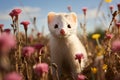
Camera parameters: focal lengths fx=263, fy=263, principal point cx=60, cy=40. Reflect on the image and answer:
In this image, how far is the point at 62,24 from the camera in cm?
360

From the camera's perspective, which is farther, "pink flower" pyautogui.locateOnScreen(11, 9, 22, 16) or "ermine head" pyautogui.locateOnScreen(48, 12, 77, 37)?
"ermine head" pyautogui.locateOnScreen(48, 12, 77, 37)

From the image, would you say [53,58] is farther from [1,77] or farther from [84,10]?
[1,77]

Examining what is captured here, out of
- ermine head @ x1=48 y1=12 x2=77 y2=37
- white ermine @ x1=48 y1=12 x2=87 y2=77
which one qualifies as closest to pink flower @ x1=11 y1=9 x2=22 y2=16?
ermine head @ x1=48 y1=12 x2=77 y2=37

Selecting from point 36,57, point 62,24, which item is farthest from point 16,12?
point 62,24

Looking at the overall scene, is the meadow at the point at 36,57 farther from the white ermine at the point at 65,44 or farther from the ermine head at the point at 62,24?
the ermine head at the point at 62,24

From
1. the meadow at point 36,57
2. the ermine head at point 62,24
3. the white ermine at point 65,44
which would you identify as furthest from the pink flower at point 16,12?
the white ermine at point 65,44

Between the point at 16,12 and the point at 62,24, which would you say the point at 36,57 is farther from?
the point at 62,24

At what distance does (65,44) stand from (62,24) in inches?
12.8

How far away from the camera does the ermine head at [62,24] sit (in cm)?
350

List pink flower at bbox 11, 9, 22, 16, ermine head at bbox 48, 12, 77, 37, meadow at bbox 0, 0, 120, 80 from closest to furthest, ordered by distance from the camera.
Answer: meadow at bbox 0, 0, 120, 80 < pink flower at bbox 11, 9, 22, 16 < ermine head at bbox 48, 12, 77, 37

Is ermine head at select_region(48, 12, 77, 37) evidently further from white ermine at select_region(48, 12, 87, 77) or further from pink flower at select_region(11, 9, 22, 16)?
pink flower at select_region(11, 9, 22, 16)

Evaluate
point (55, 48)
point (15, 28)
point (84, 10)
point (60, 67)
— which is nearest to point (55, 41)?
point (55, 48)

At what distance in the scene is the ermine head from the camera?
3.50 meters

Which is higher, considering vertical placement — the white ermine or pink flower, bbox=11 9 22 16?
pink flower, bbox=11 9 22 16
